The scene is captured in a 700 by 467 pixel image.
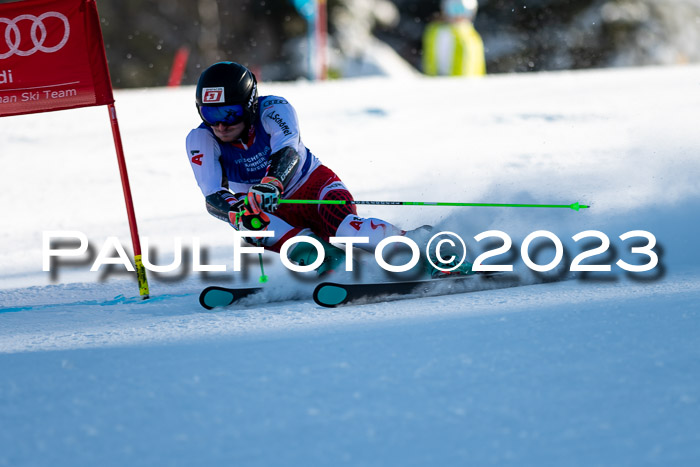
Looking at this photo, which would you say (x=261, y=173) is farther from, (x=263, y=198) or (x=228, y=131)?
(x=263, y=198)

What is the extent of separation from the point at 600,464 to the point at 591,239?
2.74 meters

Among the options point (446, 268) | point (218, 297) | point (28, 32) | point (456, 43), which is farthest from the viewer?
point (456, 43)

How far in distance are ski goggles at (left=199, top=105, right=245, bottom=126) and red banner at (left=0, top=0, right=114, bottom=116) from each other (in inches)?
23.5

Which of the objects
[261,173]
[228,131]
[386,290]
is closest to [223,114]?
[228,131]

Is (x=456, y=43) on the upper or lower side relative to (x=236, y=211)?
upper

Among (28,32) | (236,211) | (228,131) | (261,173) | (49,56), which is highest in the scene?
(28,32)

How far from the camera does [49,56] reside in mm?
4066

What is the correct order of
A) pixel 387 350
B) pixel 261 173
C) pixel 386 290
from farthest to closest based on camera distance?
pixel 261 173 < pixel 386 290 < pixel 387 350

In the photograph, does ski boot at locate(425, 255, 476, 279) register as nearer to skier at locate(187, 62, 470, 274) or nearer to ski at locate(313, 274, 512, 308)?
ski at locate(313, 274, 512, 308)

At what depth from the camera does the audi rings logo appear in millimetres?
4000

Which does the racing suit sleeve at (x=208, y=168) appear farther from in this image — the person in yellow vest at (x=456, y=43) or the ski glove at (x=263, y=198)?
the person in yellow vest at (x=456, y=43)

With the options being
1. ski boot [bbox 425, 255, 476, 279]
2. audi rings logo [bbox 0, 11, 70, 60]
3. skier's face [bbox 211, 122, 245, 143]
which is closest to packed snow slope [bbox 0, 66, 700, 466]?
ski boot [bbox 425, 255, 476, 279]

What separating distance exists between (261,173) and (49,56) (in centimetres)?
113

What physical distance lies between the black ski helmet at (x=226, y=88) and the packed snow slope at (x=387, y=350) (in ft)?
2.81
